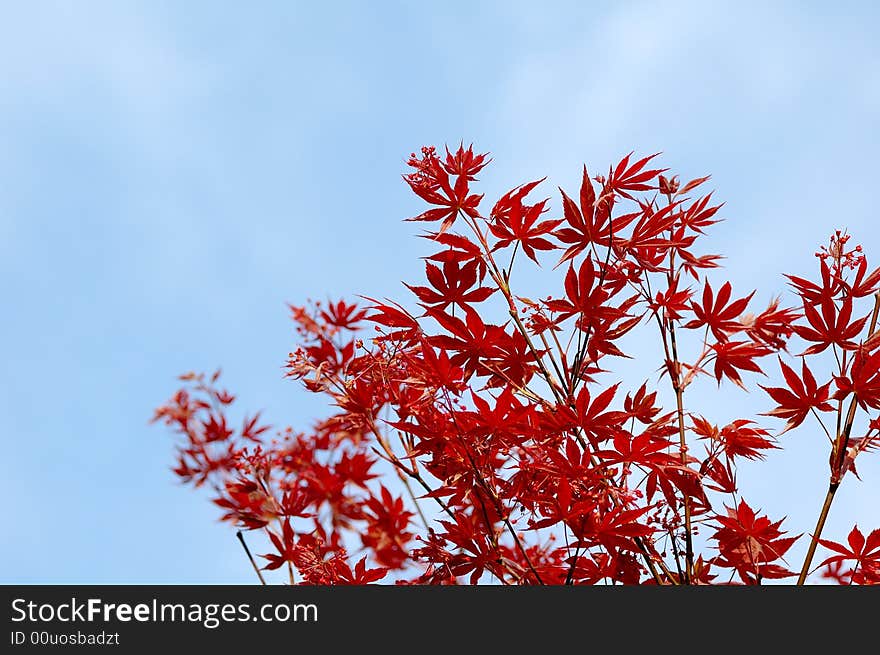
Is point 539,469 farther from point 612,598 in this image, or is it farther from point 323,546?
point 323,546

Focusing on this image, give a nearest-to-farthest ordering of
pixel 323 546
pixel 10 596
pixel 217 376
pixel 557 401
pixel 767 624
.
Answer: pixel 767 624 < pixel 10 596 < pixel 557 401 < pixel 323 546 < pixel 217 376

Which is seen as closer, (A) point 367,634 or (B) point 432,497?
(A) point 367,634

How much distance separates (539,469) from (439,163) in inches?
33.2

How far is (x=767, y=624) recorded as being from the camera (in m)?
1.71

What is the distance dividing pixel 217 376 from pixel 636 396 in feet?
6.96

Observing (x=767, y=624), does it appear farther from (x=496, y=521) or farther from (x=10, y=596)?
(x=10, y=596)

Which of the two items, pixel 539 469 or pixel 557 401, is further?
pixel 557 401

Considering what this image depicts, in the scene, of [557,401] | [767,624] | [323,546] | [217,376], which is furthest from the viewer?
[217,376]

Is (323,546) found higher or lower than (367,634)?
higher

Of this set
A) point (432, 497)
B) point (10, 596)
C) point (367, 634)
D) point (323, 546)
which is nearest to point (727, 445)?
point (432, 497)

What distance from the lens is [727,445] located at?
1.94 m

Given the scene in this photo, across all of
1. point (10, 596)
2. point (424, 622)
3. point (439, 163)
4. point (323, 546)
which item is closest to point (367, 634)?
point (424, 622)

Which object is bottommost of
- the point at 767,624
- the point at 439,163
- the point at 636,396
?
the point at 767,624

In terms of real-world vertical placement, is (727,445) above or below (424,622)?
above
